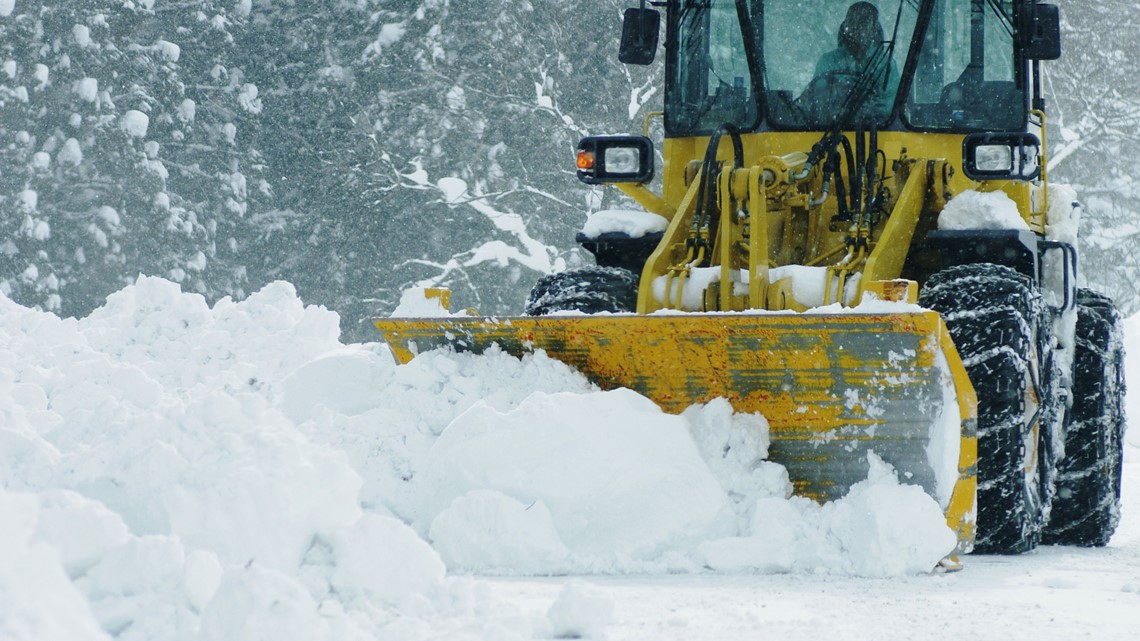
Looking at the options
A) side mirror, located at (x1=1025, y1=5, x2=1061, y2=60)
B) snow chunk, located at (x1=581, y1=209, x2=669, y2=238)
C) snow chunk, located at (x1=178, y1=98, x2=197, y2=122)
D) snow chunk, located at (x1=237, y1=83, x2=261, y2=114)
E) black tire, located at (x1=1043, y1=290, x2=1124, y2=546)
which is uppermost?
snow chunk, located at (x1=237, y1=83, x2=261, y2=114)

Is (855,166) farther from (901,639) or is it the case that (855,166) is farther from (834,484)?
(901,639)

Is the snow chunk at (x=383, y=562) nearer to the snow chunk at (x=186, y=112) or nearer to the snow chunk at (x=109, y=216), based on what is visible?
the snow chunk at (x=109, y=216)

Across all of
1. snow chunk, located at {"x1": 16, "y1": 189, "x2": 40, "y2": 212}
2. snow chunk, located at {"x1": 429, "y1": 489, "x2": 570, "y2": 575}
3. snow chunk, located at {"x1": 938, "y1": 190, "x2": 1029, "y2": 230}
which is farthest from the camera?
snow chunk, located at {"x1": 16, "y1": 189, "x2": 40, "y2": 212}

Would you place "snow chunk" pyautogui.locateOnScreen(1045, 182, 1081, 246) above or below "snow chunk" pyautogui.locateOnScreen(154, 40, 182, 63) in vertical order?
below

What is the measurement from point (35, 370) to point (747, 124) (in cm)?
407

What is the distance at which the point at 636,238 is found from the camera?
24.6 feet

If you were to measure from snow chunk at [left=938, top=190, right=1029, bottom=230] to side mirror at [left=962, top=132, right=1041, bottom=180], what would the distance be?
0.11 meters

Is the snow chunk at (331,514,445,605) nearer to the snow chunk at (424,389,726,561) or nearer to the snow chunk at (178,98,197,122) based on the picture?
the snow chunk at (424,389,726,561)

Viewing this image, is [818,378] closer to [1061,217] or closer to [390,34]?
[1061,217]

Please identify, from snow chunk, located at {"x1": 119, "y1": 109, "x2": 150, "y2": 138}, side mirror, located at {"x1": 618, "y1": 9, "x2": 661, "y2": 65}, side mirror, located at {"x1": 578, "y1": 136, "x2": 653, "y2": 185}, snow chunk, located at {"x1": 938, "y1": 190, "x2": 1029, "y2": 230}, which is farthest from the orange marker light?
snow chunk, located at {"x1": 119, "y1": 109, "x2": 150, "y2": 138}

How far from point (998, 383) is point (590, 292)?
1951 millimetres

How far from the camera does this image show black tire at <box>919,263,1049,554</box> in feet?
18.8

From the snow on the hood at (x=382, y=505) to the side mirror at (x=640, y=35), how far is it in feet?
6.20

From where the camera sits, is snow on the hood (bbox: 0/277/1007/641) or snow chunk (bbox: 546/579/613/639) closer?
snow on the hood (bbox: 0/277/1007/641)
